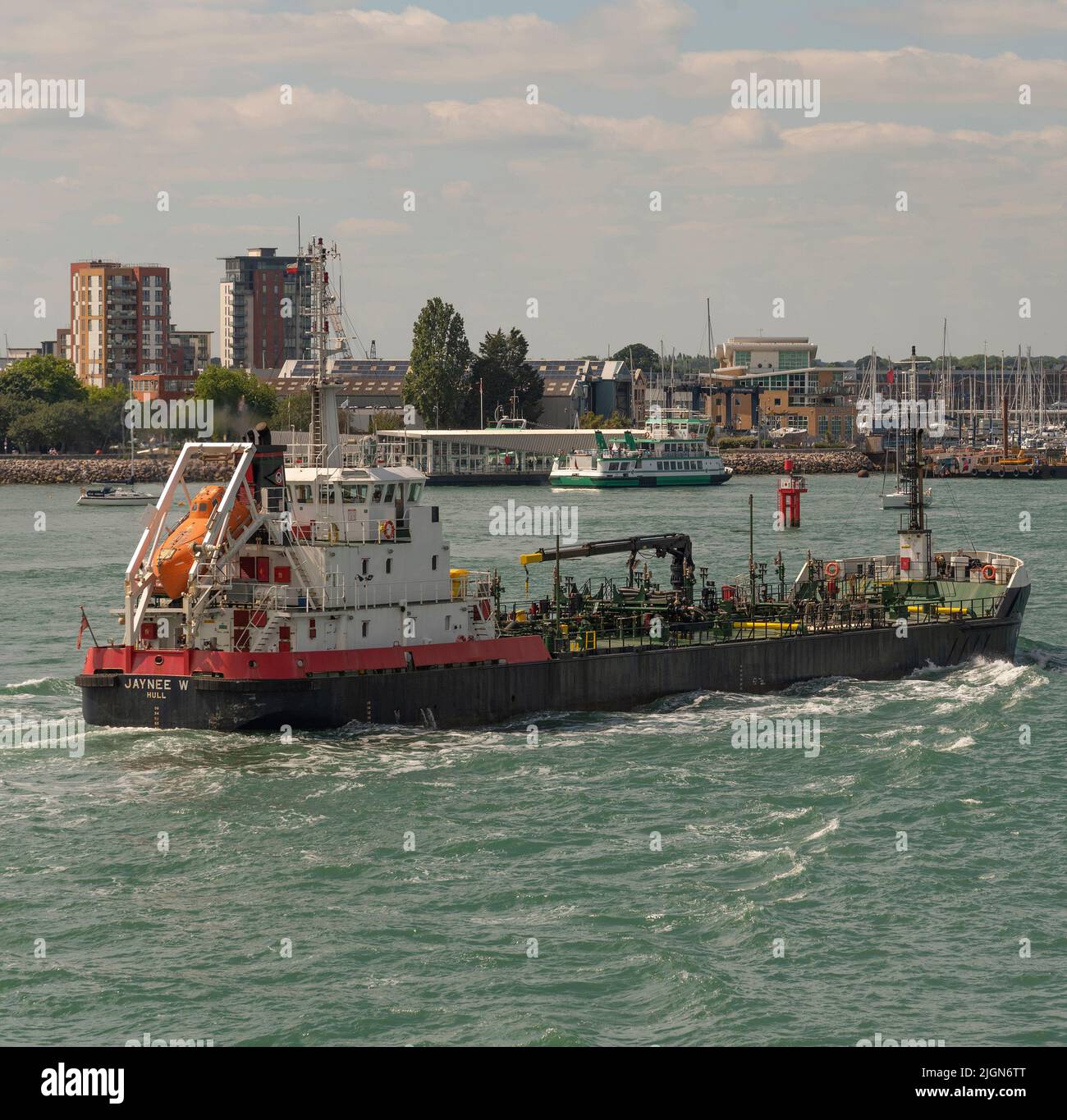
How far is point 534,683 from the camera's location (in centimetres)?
4631

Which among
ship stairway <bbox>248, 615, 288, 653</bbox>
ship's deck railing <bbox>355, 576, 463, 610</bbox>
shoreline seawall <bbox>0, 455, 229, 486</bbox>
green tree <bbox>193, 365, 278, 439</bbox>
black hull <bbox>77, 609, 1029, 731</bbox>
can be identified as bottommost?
black hull <bbox>77, 609, 1029, 731</bbox>

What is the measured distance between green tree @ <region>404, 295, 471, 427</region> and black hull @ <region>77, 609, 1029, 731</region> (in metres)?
140

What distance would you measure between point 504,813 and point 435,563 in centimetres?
1058

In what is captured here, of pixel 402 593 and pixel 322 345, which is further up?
pixel 322 345

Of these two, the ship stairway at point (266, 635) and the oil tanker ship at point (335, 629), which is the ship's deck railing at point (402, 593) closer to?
the oil tanker ship at point (335, 629)

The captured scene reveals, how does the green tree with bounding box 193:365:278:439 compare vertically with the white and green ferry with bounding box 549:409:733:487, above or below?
above

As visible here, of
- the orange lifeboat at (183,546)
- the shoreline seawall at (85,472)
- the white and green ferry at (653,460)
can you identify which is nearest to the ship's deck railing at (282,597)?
the orange lifeboat at (183,546)

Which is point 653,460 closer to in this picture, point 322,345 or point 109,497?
point 109,497

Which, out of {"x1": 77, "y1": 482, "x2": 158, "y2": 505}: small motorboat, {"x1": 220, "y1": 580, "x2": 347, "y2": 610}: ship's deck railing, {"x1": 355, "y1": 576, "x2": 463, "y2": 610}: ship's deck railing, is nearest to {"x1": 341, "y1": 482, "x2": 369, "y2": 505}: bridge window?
{"x1": 355, "y1": 576, "x2": 463, "y2": 610}: ship's deck railing

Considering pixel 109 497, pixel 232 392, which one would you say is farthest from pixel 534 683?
pixel 232 392

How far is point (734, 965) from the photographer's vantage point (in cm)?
2781

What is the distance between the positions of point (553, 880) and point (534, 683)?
14504 millimetres

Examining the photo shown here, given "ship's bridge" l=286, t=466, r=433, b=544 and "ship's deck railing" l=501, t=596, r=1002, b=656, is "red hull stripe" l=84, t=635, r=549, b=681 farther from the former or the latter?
"ship's deck railing" l=501, t=596, r=1002, b=656

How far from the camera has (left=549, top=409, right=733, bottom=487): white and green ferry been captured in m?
181
